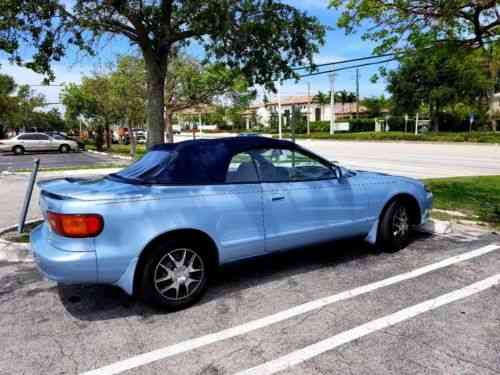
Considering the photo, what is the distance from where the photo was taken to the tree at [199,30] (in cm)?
615

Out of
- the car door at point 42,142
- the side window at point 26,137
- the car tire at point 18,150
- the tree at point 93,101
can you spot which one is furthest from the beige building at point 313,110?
the car tire at point 18,150

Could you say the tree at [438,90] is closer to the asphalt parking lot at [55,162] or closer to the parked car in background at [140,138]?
the parked car in background at [140,138]

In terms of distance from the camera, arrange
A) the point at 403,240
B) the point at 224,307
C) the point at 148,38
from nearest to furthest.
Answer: the point at 224,307
the point at 403,240
the point at 148,38

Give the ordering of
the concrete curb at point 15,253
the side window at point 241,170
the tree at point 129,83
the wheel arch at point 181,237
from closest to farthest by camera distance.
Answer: the wheel arch at point 181,237 → the side window at point 241,170 → the concrete curb at point 15,253 → the tree at point 129,83

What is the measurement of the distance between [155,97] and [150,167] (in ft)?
10.6

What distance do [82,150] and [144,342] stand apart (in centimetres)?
3198

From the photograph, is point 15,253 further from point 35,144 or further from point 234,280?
point 35,144

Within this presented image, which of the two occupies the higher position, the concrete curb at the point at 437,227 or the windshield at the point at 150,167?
the windshield at the point at 150,167

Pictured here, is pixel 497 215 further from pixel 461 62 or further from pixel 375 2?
pixel 375 2

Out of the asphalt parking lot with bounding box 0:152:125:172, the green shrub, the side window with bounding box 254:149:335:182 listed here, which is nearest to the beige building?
the green shrub

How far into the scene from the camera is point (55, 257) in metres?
3.32

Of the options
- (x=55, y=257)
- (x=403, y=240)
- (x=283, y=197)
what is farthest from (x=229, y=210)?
(x=403, y=240)

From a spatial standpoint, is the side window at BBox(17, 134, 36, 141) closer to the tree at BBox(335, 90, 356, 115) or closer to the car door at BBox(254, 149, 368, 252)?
the car door at BBox(254, 149, 368, 252)

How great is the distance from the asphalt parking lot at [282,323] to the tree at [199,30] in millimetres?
3632
